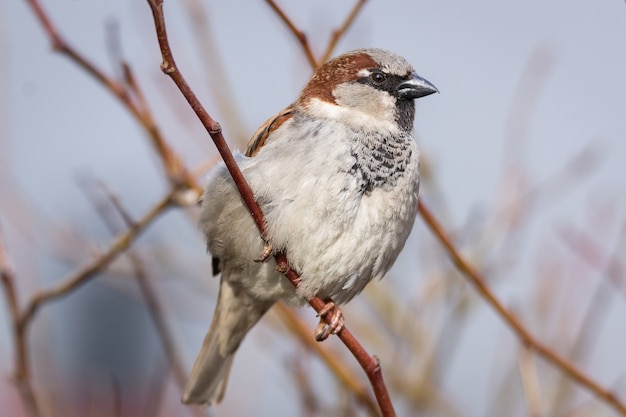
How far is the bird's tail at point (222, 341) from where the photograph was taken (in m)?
2.67

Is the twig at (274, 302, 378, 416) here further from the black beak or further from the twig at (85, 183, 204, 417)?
the black beak

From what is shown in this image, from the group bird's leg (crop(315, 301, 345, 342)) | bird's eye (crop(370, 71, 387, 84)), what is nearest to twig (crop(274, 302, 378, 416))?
bird's leg (crop(315, 301, 345, 342))

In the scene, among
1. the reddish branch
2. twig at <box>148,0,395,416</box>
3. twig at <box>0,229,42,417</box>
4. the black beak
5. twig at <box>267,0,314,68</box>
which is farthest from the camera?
the black beak

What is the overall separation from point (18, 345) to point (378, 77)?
4.33 ft

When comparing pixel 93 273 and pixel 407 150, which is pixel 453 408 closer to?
pixel 407 150

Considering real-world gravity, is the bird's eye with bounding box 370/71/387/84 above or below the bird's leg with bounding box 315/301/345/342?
above

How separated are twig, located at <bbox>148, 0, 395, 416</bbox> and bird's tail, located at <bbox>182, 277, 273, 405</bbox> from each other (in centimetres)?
44

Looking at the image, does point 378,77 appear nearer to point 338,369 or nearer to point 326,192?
point 326,192

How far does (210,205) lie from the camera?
243 centimetres

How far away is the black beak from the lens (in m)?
2.58

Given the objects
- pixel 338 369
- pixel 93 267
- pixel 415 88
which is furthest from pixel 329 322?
pixel 415 88

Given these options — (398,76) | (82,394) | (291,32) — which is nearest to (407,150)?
(398,76)

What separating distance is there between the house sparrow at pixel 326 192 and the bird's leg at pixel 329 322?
2.4 inches

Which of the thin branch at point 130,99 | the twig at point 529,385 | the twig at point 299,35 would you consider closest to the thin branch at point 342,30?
the twig at point 299,35
